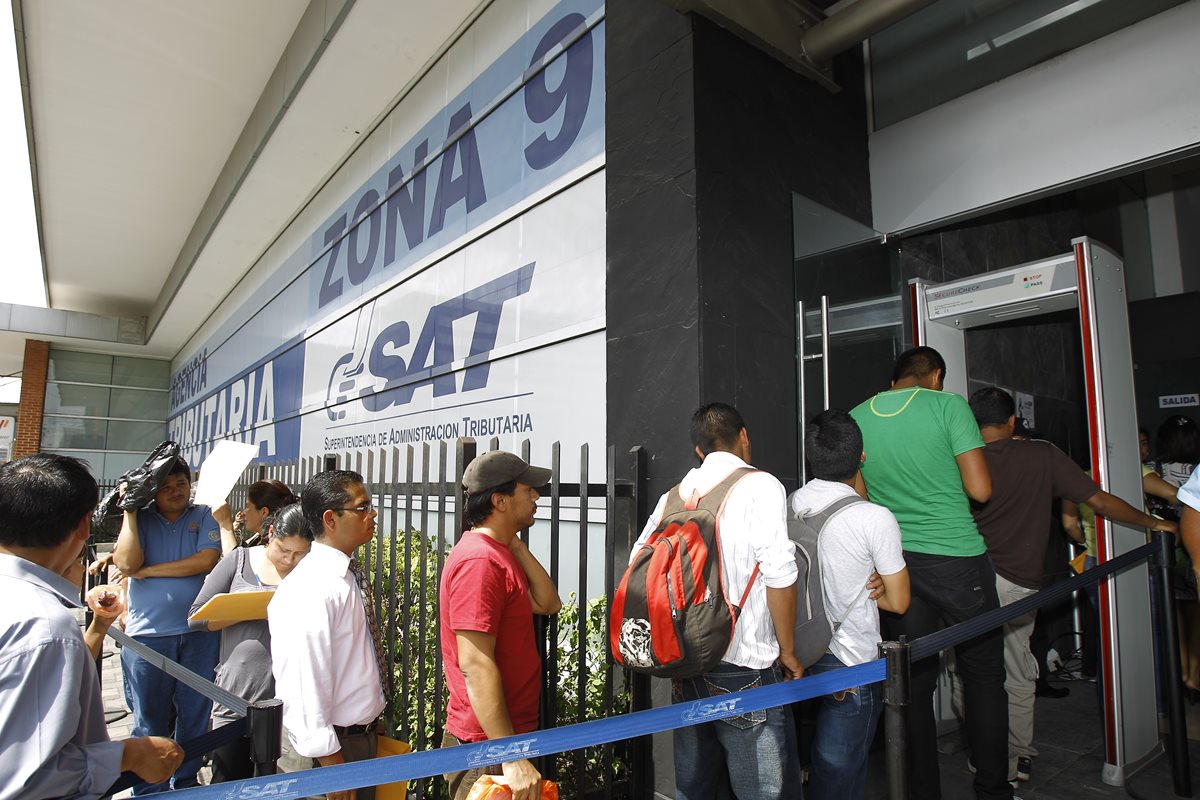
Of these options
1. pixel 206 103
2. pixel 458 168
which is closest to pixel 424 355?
pixel 458 168

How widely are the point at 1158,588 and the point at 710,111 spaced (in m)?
3.39

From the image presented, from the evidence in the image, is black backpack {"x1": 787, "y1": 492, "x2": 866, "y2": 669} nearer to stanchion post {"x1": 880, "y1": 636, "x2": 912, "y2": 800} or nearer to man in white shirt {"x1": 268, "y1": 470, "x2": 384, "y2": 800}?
stanchion post {"x1": 880, "y1": 636, "x2": 912, "y2": 800}

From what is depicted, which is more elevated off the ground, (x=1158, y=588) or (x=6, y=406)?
(x=6, y=406)

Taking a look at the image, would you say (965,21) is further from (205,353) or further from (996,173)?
(205,353)

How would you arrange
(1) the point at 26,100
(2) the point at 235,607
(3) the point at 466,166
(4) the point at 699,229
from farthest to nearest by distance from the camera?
(1) the point at 26,100, (3) the point at 466,166, (4) the point at 699,229, (2) the point at 235,607

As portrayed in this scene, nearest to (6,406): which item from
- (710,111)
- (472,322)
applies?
(472,322)

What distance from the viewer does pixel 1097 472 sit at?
3871mm

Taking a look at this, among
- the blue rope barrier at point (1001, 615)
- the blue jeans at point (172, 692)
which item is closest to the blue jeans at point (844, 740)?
the blue rope barrier at point (1001, 615)

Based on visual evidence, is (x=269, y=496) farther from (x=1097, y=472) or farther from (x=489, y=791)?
(x=1097, y=472)

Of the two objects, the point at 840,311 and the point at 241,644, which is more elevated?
the point at 840,311

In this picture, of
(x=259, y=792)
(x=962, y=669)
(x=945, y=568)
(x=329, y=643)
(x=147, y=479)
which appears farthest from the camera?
(x=147, y=479)

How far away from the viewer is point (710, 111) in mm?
3561

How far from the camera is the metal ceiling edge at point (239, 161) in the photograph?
6969 millimetres

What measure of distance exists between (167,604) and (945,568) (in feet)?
12.5
